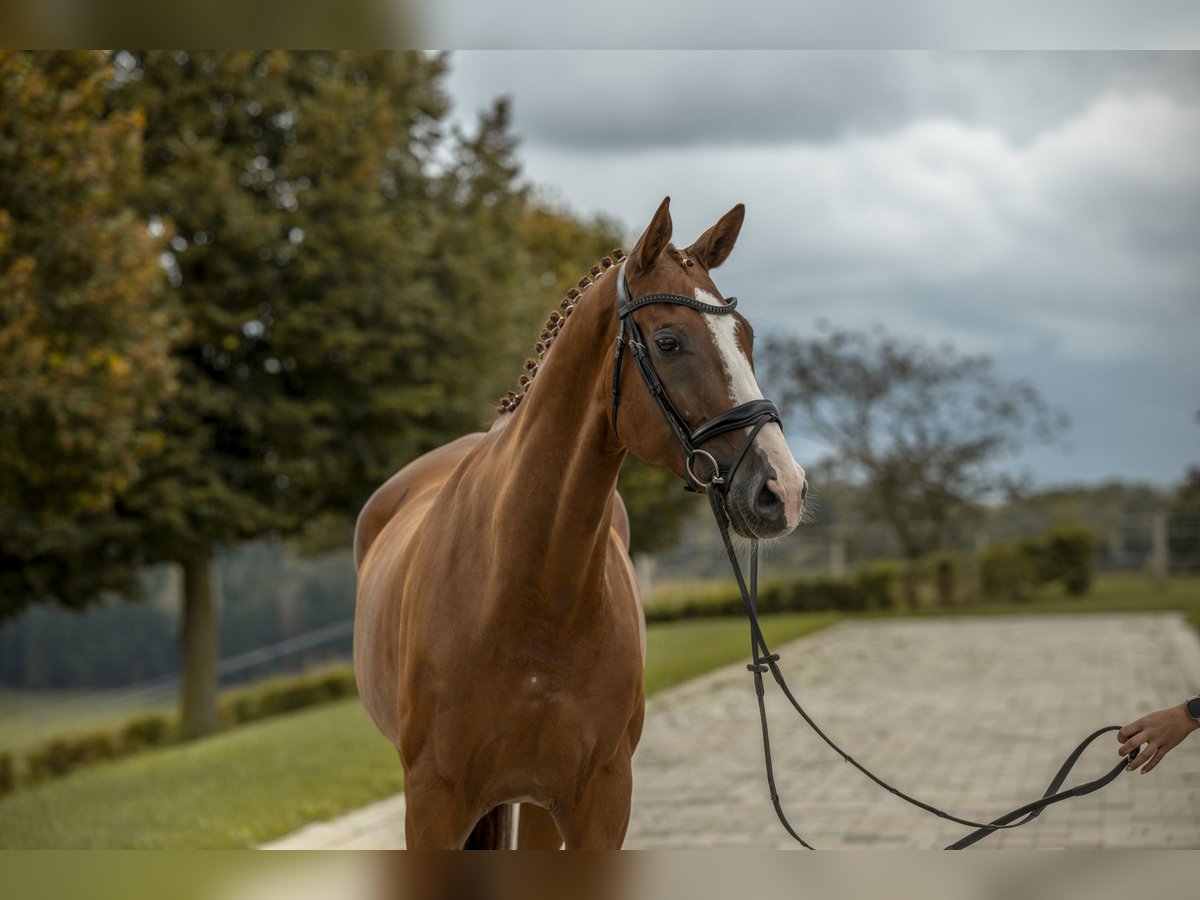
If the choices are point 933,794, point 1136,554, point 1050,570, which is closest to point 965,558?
point 1050,570

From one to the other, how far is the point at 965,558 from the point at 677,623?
5.99 meters

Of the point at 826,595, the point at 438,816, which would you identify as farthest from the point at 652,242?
the point at 826,595

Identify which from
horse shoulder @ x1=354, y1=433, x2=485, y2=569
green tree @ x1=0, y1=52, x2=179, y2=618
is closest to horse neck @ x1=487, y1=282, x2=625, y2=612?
horse shoulder @ x1=354, y1=433, x2=485, y2=569

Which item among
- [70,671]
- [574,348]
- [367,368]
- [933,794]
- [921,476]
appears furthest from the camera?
[70,671]

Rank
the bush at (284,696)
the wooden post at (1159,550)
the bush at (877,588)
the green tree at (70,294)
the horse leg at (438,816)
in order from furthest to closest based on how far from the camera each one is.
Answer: the bush at (877,588)
the wooden post at (1159,550)
the bush at (284,696)
the green tree at (70,294)
the horse leg at (438,816)

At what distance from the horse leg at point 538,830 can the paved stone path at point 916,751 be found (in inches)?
113

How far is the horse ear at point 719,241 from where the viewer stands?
2693mm

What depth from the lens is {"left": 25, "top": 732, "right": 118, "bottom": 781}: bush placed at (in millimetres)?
14430

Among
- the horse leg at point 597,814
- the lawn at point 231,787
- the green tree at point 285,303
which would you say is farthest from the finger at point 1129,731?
the green tree at point 285,303

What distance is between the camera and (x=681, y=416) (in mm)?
2477

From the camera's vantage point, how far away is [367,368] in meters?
14.1

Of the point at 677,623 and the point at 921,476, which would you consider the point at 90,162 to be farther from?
the point at 921,476

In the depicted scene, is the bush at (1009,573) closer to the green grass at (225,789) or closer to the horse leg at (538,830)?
the green grass at (225,789)

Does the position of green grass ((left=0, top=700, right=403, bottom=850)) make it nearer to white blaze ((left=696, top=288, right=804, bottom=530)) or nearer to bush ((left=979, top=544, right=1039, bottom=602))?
white blaze ((left=696, top=288, right=804, bottom=530))
